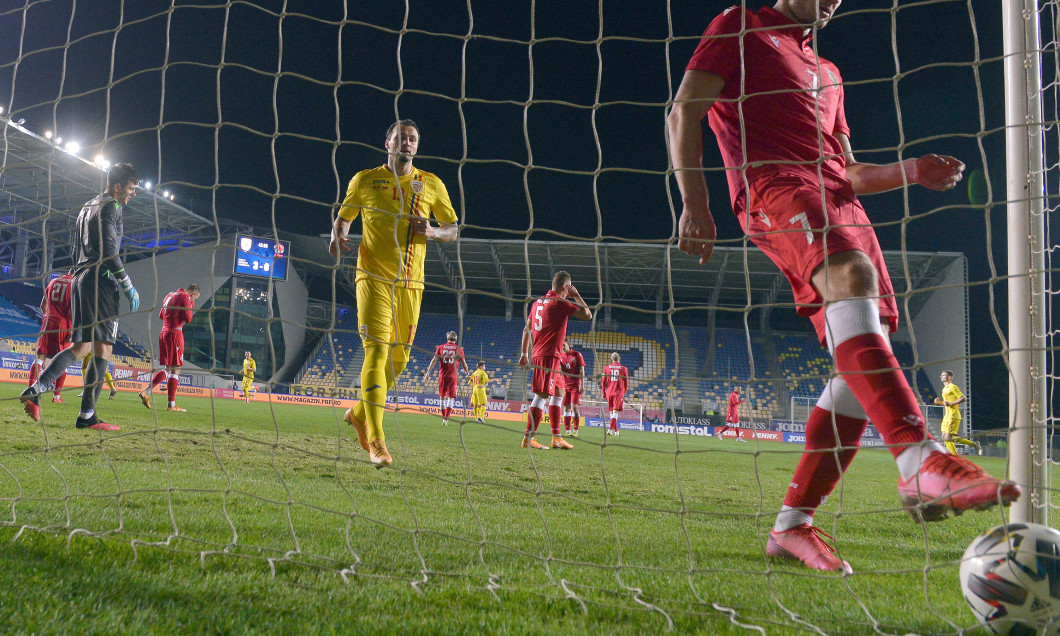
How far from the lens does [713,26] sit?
2.23 meters

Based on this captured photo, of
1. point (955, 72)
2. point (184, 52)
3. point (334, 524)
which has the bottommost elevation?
point (334, 524)

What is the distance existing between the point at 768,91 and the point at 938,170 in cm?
58

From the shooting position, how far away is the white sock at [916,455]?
1656 millimetres

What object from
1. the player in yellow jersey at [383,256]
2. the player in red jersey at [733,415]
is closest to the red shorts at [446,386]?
the player in yellow jersey at [383,256]

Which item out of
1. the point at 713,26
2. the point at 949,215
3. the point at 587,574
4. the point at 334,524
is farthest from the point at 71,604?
the point at 949,215

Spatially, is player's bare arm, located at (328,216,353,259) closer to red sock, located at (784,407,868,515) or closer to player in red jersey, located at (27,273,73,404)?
red sock, located at (784,407,868,515)

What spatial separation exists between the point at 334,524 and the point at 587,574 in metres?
0.99

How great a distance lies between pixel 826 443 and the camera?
7.30 ft

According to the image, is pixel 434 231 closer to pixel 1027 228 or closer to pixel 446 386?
pixel 1027 228

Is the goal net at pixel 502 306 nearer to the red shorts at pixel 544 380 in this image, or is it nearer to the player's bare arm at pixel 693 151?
the player's bare arm at pixel 693 151

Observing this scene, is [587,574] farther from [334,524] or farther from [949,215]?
[949,215]

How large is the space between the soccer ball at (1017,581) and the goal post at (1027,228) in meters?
0.71

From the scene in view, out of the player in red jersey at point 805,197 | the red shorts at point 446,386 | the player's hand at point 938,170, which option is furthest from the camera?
the red shorts at point 446,386

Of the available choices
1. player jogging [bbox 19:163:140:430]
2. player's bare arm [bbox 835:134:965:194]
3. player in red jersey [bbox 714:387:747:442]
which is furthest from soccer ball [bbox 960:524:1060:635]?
player in red jersey [bbox 714:387:747:442]
